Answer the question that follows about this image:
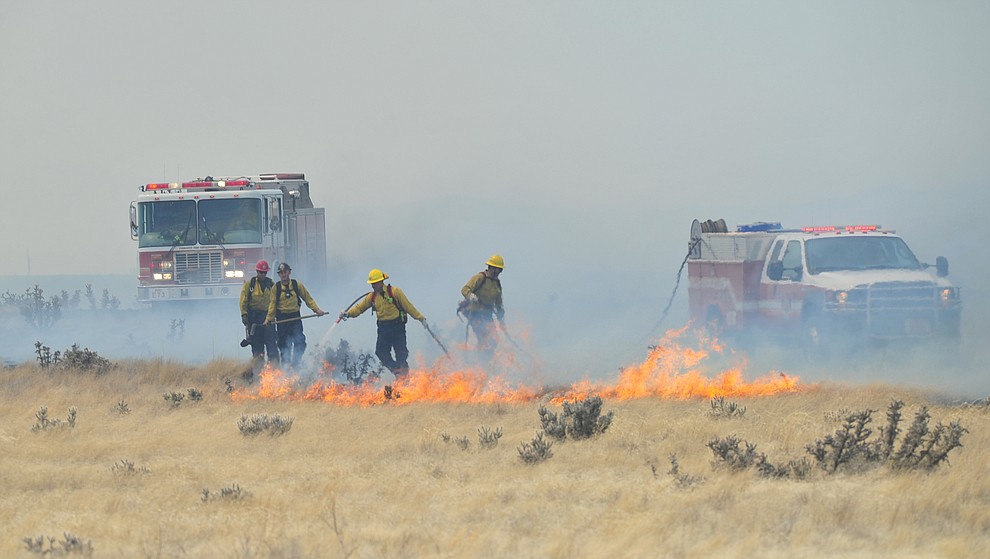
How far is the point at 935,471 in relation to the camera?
9641 millimetres

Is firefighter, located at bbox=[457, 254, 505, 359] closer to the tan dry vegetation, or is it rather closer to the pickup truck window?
the tan dry vegetation

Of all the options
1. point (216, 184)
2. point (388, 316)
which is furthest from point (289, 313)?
point (216, 184)

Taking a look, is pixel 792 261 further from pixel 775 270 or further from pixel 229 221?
pixel 229 221

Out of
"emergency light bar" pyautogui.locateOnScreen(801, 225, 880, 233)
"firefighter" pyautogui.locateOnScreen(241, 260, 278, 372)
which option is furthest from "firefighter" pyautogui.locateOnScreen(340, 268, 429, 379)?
"emergency light bar" pyautogui.locateOnScreen(801, 225, 880, 233)

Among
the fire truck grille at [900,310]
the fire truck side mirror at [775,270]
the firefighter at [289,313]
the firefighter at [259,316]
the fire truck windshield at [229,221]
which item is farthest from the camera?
the fire truck windshield at [229,221]

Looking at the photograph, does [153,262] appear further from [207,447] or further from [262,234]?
[207,447]

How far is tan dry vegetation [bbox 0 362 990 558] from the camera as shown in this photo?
26.6ft

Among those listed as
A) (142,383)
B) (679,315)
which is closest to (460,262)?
(679,315)

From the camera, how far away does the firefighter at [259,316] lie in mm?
18797

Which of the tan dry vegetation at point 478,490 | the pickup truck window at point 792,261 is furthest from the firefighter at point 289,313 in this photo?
the pickup truck window at point 792,261

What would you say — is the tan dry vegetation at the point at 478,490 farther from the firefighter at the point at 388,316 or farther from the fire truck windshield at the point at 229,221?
the fire truck windshield at the point at 229,221

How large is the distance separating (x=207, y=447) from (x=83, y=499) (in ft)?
8.57

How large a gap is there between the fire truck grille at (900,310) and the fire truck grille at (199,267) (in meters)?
12.3

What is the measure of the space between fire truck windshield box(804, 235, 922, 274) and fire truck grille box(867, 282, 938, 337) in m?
0.80
